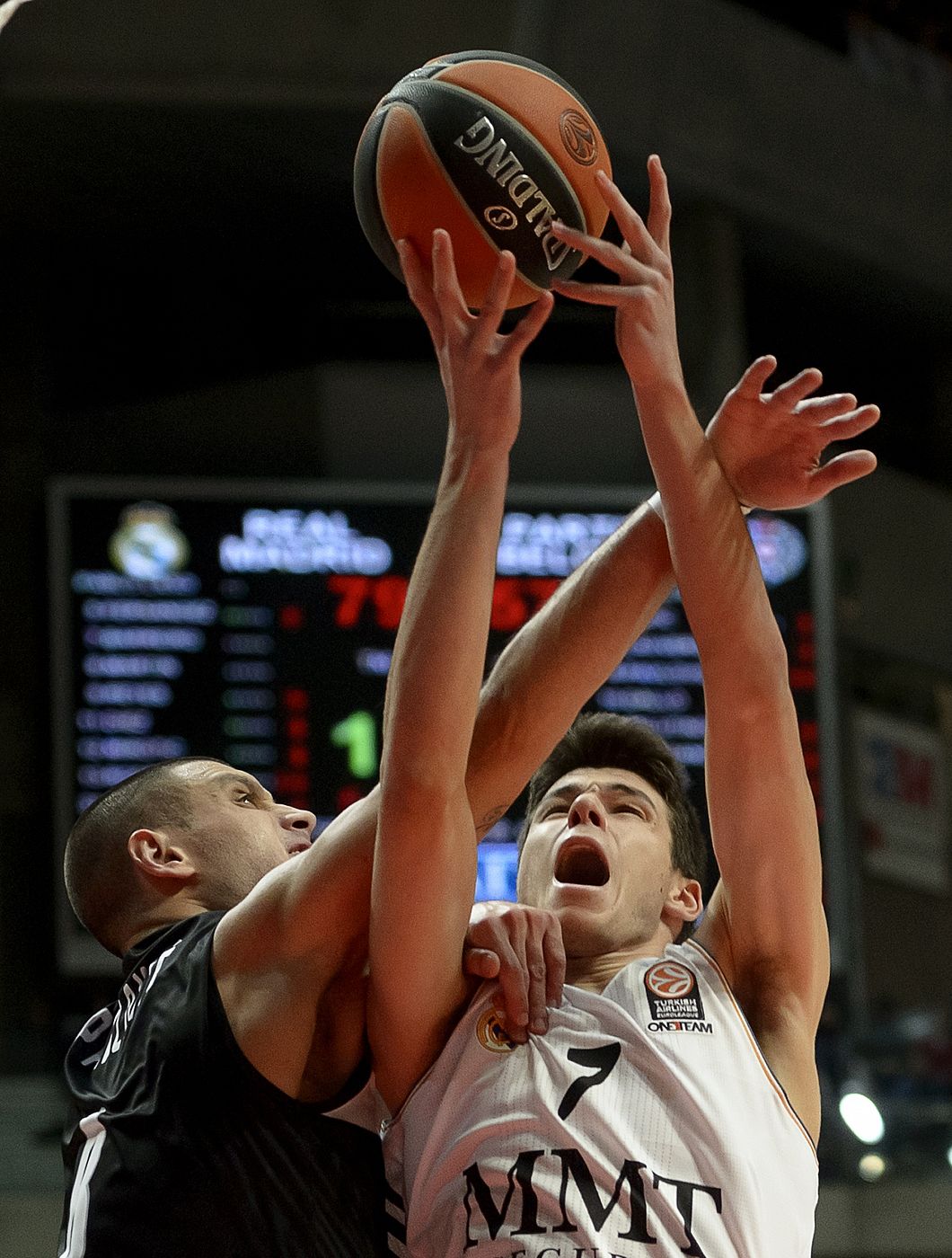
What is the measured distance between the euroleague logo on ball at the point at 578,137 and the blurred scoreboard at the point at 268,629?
168 inches

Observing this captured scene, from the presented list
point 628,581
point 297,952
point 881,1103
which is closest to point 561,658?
point 628,581

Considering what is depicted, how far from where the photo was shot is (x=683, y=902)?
2949 millimetres

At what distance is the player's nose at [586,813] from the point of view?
113 inches

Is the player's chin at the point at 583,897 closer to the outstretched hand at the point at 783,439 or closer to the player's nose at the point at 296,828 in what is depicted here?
the player's nose at the point at 296,828

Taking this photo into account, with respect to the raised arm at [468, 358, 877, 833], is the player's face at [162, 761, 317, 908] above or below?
below

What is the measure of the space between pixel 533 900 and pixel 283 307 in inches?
277

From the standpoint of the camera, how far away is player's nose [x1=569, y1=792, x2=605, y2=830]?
113 inches

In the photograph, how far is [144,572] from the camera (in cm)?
720

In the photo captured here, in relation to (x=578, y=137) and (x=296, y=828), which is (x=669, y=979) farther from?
(x=578, y=137)

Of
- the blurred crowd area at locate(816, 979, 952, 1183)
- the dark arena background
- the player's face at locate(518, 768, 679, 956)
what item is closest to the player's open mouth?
the player's face at locate(518, 768, 679, 956)

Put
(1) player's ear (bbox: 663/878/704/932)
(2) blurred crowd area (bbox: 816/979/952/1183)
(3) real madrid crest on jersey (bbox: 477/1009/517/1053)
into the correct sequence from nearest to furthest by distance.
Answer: (3) real madrid crest on jersey (bbox: 477/1009/517/1053) < (1) player's ear (bbox: 663/878/704/932) < (2) blurred crowd area (bbox: 816/979/952/1183)

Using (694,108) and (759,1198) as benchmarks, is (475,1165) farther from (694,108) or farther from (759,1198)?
(694,108)

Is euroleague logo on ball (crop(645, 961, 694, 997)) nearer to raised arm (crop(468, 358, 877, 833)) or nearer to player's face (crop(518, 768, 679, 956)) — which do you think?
player's face (crop(518, 768, 679, 956))

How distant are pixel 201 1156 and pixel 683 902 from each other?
868mm
